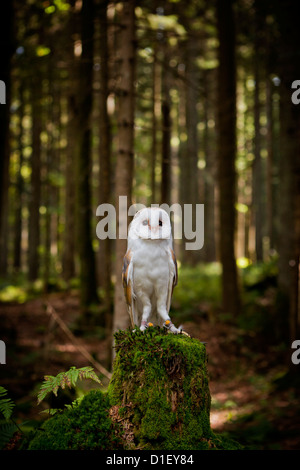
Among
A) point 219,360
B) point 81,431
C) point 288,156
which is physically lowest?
point 81,431

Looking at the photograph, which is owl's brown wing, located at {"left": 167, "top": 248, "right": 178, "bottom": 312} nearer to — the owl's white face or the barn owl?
the barn owl

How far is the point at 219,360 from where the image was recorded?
9719mm

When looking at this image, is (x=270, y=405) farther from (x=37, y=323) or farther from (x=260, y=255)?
(x=260, y=255)

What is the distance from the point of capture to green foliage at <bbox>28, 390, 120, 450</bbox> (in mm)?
3115

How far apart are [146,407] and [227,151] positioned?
30.8ft

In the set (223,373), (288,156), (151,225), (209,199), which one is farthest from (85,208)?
(209,199)

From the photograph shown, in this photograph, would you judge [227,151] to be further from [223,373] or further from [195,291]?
[223,373]

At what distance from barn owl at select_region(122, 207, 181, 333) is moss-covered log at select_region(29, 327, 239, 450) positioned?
13.7 inches

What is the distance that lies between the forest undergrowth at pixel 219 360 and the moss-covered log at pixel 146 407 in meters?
0.69

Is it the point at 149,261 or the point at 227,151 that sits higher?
the point at 227,151

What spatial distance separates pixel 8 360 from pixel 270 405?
5.30 metres

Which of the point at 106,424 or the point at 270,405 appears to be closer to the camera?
the point at 106,424
